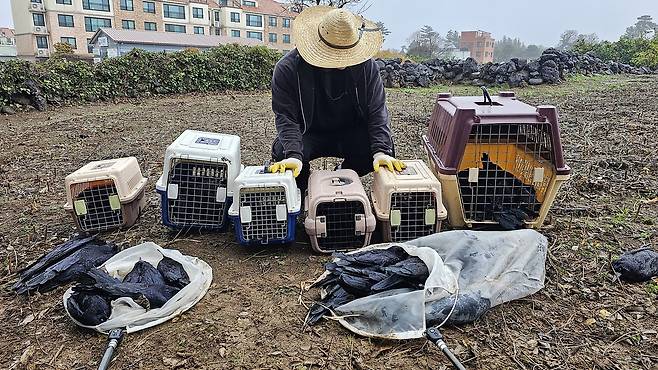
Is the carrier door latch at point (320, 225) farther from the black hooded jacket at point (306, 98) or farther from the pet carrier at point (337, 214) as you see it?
Result: the black hooded jacket at point (306, 98)

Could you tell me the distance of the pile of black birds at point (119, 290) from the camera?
1697 millimetres

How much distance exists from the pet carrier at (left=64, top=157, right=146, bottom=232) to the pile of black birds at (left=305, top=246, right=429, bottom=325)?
1.23m

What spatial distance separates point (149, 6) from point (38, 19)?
22.9 ft

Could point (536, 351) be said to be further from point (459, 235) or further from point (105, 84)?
point (105, 84)

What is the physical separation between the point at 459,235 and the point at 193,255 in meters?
1.27

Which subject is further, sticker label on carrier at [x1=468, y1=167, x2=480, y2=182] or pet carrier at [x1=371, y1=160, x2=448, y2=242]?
sticker label on carrier at [x1=468, y1=167, x2=480, y2=182]

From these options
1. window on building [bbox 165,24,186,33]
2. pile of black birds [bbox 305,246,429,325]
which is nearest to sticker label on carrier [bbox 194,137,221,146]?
pile of black birds [bbox 305,246,429,325]

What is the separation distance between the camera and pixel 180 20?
35.0 meters

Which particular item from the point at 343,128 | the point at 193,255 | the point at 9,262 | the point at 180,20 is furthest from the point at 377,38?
the point at 180,20

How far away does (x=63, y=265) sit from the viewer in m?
2.09

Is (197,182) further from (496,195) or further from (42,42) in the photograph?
(42,42)

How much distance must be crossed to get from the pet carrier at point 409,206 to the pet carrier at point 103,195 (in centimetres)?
136

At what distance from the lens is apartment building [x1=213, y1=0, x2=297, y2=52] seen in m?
37.4

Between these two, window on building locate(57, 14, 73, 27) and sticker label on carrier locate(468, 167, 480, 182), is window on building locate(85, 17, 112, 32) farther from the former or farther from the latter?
sticker label on carrier locate(468, 167, 480, 182)
